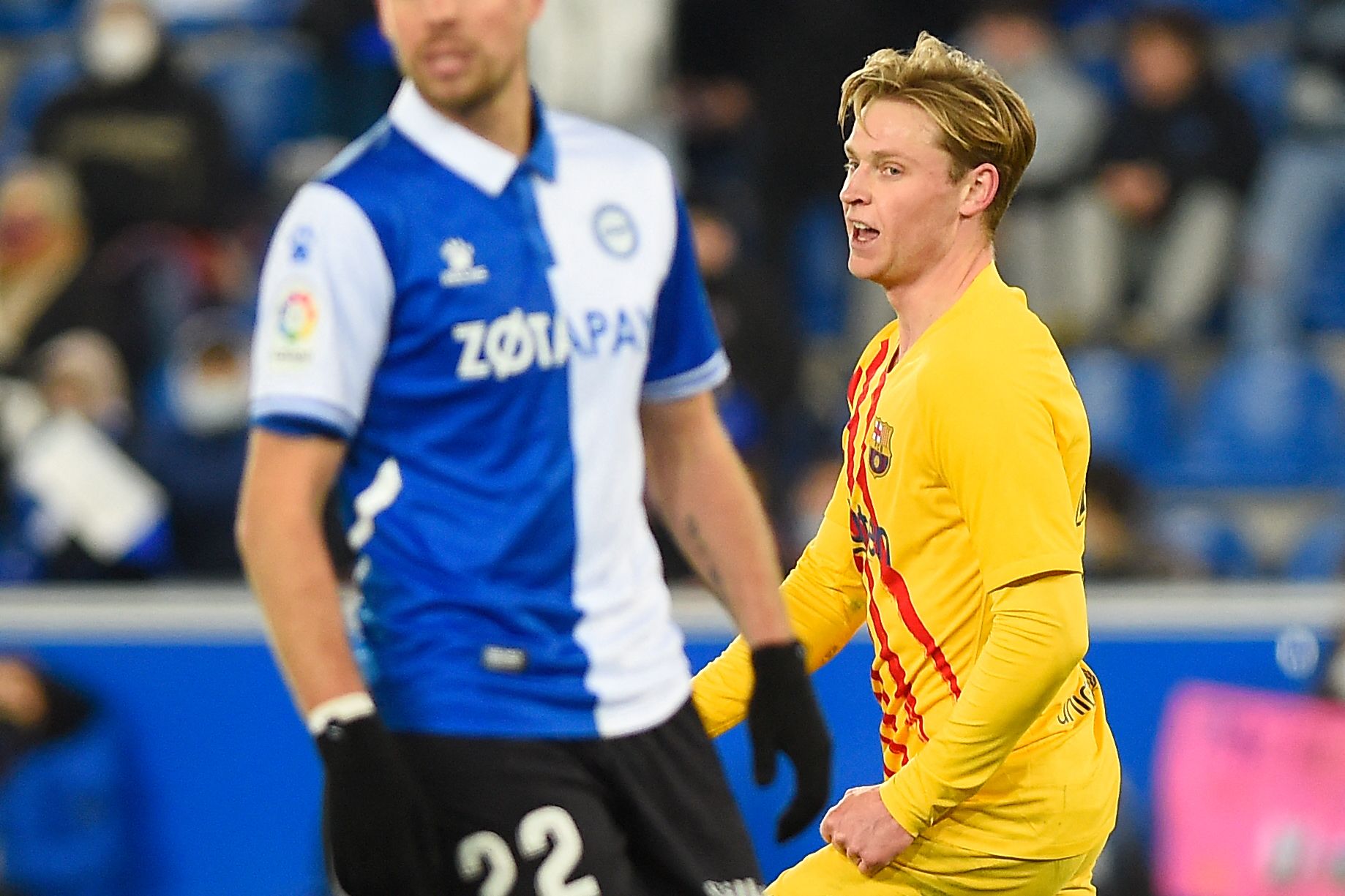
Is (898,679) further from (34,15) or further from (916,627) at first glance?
(34,15)

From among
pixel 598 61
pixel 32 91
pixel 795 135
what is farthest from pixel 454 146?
pixel 32 91

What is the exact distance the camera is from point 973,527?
103 inches

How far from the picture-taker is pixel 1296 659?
528cm

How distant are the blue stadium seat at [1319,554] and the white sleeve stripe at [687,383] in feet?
14.1

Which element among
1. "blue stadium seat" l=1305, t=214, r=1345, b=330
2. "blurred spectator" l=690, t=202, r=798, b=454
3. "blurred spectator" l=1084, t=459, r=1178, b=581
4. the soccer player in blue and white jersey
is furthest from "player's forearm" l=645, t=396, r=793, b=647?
"blue stadium seat" l=1305, t=214, r=1345, b=330

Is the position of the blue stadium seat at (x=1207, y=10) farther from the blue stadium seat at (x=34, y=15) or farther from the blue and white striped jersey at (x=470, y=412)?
the blue and white striped jersey at (x=470, y=412)

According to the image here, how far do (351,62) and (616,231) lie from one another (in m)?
5.77

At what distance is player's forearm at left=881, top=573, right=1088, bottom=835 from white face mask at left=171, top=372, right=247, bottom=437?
4.89 metres

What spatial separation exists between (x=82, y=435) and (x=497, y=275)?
4291mm

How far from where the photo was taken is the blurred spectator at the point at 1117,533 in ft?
20.3

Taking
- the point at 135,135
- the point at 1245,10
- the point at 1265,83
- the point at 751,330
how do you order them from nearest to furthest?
the point at 751,330
the point at 135,135
the point at 1265,83
the point at 1245,10

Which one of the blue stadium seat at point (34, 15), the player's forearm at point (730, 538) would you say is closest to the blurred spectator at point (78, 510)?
the blue stadium seat at point (34, 15)

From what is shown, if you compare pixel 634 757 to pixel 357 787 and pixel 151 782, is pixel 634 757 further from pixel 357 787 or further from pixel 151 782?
pixel 151 782

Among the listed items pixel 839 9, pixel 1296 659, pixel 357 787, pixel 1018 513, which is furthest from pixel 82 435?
pixel 1018 513
